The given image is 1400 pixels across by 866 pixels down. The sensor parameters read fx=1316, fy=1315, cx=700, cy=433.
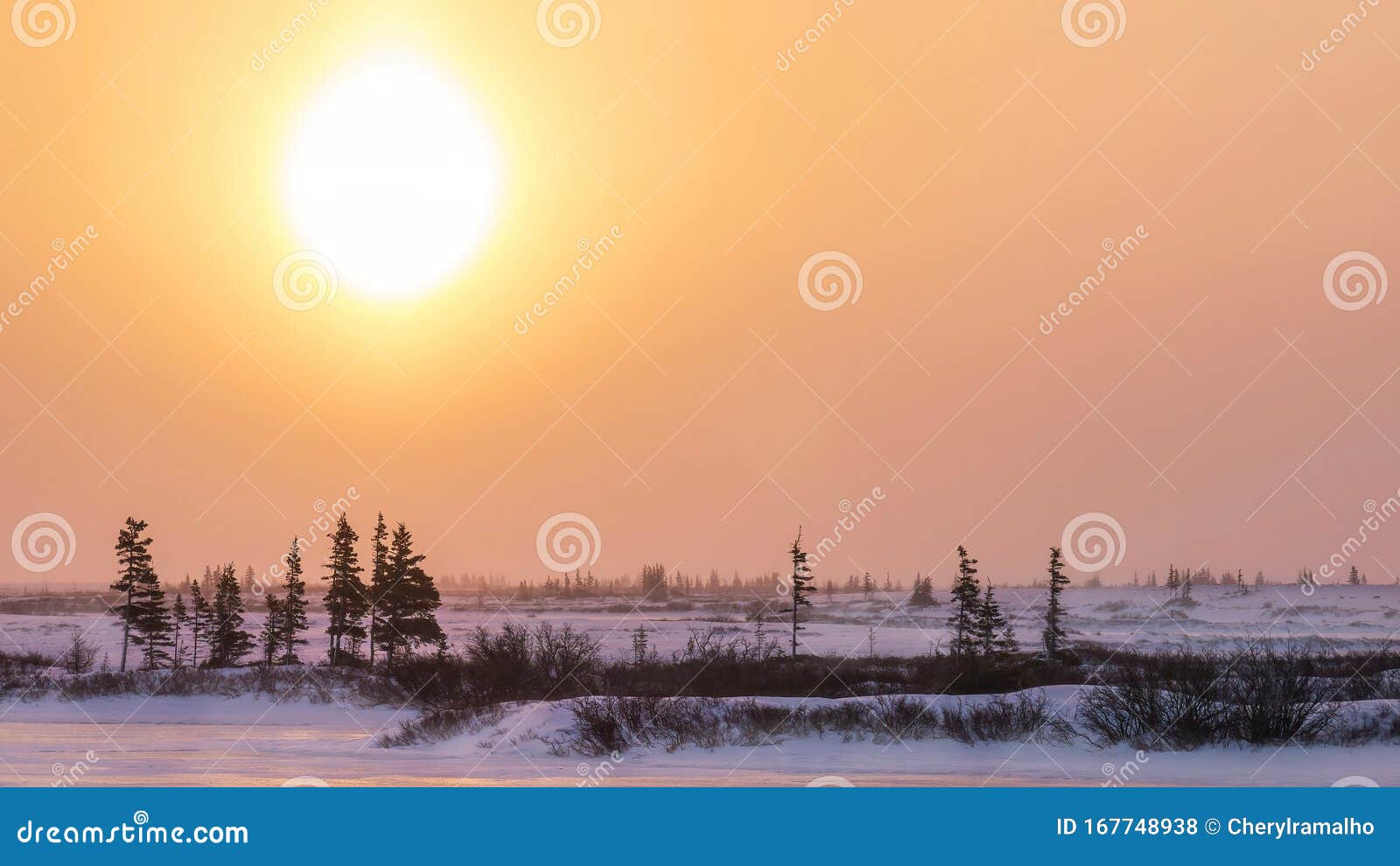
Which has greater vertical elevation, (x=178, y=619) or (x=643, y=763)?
(x=643, y=763)

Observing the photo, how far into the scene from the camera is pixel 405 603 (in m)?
67.8

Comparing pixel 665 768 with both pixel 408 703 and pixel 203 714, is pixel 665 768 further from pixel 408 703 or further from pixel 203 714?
pixel 203 714

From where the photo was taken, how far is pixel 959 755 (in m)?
30.8

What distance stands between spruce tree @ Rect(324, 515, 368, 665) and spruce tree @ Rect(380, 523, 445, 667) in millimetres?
2071

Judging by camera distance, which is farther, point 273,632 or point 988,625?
point 273,632

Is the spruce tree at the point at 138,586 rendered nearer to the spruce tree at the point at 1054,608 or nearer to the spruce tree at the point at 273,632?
the spruce tree at the point at 273,632

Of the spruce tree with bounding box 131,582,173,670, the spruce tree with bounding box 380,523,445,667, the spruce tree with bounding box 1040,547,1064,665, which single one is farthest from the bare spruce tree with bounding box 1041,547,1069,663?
the spruce tree with bounding box 131,582,173,670

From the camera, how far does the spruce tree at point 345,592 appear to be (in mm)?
69000

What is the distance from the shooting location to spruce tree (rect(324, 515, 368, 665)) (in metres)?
69.0

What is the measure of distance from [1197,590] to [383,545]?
105 meters

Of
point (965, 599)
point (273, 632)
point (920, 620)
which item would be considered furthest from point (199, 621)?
point (920, 620)

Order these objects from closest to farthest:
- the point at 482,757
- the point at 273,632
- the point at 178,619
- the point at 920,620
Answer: the point at 482,757 < the point at 273,632 < the point at 178,619 < the point at 920,620

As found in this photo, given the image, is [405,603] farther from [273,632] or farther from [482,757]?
[482,757]

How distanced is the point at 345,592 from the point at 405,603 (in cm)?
384
